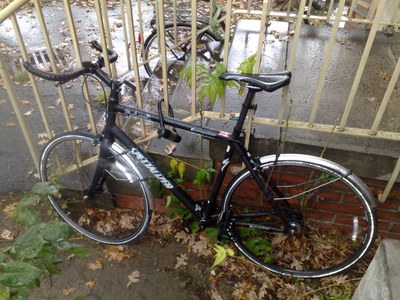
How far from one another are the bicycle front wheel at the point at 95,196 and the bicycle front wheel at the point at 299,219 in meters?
0.88

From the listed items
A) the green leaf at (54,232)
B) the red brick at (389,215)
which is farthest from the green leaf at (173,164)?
the red brick at (389,215)

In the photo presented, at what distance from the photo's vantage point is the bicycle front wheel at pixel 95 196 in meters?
2.96

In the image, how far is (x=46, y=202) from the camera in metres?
3.48

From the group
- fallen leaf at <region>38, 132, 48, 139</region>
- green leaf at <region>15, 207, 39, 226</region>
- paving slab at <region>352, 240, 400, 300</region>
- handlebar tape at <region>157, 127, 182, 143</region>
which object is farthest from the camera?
fallen leaf at <region>38, 132, 48, 139</region>

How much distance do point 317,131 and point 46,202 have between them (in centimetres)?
276

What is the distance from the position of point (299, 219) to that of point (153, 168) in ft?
4.16

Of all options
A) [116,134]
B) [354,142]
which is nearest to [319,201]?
[354,142]

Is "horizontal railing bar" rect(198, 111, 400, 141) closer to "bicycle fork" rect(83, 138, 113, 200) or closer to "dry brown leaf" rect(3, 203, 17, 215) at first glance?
"bicycle fork" rect(83, 138, 113, 200)

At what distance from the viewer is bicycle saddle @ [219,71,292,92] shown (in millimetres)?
2041

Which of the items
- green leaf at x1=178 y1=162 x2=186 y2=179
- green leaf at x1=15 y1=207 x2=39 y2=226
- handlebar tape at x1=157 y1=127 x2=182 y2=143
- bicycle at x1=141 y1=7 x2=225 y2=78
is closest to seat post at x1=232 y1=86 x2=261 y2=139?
handlebar tape at x1=157 y1=127 x2=182 y2=143

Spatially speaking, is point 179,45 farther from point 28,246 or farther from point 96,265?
point 28,246

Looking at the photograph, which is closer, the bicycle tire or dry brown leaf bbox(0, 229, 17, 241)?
dry brown leaf bbox(0, 229, 17, 241)

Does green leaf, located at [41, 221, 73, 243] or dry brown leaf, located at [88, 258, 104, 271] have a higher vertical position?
green leaf, located at [41, 221, 73, 243]

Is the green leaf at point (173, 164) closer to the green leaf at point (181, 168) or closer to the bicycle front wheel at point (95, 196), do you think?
the green leaf at point (181, 168)
